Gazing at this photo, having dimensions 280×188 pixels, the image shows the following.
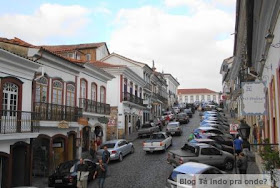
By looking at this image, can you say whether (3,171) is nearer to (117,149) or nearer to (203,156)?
(117,149)

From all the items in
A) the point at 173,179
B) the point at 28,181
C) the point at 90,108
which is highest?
the point at 90,108

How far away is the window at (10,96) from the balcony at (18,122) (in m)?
0.39

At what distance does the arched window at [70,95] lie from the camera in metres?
21.9

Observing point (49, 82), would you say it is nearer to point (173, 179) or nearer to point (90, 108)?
point (90, 108)

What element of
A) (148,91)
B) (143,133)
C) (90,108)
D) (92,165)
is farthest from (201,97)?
(92,165)

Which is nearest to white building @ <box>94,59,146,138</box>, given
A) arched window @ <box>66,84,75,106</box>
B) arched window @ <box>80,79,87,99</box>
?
arched window @ <box>80,79,87,99</box>

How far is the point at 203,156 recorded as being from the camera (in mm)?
16375

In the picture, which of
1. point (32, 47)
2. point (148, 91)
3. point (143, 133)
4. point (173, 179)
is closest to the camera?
point (173, 179)

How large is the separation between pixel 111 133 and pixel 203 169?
22060 millimetres

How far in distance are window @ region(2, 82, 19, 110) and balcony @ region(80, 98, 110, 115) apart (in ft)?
25.2

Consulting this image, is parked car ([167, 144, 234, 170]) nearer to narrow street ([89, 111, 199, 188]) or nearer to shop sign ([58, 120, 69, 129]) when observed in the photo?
narrow street ([89, 111, 199, 188])

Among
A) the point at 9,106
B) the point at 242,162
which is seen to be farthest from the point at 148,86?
the point at 242,162

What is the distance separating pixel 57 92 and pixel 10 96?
5.07 m

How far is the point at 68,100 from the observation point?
22109 millimetres
